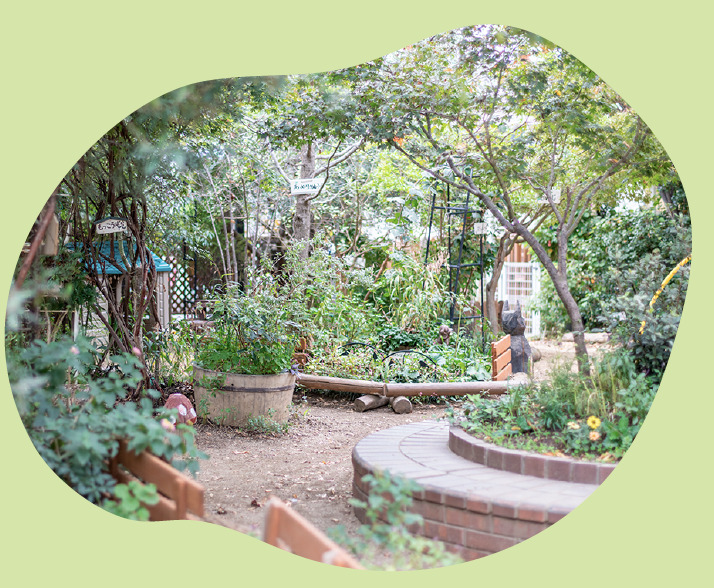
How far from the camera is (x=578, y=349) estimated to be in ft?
11.7

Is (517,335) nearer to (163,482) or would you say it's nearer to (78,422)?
(163,482)

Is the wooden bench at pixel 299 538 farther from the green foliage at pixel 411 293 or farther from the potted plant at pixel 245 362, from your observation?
the green foliage at pixel 411 293

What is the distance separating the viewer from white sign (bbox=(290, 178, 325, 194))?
498 cm

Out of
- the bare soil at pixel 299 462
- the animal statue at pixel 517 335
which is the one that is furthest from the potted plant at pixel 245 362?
the animal statue at pixel 517 335

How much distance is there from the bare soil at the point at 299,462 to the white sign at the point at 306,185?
1.75 metres

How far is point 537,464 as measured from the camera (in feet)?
10.4

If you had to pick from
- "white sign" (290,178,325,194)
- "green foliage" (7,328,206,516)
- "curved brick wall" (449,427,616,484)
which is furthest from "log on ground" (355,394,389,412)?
"green foliage" (7,328,206,516)

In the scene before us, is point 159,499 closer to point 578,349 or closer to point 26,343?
point 26,343

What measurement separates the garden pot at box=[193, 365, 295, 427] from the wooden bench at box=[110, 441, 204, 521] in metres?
1.95

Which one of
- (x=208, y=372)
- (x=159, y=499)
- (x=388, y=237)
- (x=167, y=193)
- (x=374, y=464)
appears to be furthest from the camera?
(x=388, y=237)

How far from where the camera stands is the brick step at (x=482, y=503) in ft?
9.52

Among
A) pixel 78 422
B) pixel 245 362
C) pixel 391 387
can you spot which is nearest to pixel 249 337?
pixel 245 362

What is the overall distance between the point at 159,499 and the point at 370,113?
2360mm

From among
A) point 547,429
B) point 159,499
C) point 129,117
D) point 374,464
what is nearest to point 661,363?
point 547,429
